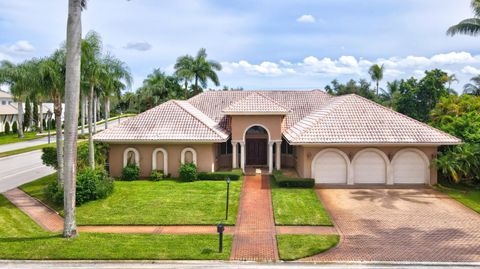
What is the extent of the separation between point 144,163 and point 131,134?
2.18 metres

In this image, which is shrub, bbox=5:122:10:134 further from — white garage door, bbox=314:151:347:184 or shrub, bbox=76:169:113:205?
white garage door, bbox=314:151:347:184

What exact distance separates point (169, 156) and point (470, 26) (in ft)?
65.3

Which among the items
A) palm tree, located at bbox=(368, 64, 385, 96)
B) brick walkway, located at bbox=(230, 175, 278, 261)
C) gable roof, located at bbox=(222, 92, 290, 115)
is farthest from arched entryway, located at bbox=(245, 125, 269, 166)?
palm tree, located at bbox=(368, 64, 385, 96)

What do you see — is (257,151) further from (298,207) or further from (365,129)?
(298,207)

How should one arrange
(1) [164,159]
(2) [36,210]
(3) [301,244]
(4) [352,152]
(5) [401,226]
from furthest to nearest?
(1) [164,159], (4) [352,152], (2) [36,210], (5) [401,226], (3) [301,244]

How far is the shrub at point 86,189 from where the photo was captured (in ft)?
62.3

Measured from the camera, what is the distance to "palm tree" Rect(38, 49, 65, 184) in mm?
19391

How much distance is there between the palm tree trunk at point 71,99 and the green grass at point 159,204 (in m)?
2.22

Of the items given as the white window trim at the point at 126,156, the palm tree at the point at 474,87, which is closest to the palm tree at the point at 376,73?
the palm tree at the point at 474,87

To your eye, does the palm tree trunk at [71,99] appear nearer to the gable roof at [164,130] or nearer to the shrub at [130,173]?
the shrub at [130,173]

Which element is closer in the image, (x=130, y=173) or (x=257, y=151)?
(x=130, y=173)

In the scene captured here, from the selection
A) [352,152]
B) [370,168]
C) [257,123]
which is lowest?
[370,168]

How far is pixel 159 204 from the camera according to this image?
19078 millimetres

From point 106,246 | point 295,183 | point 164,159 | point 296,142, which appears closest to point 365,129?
point 296,142
